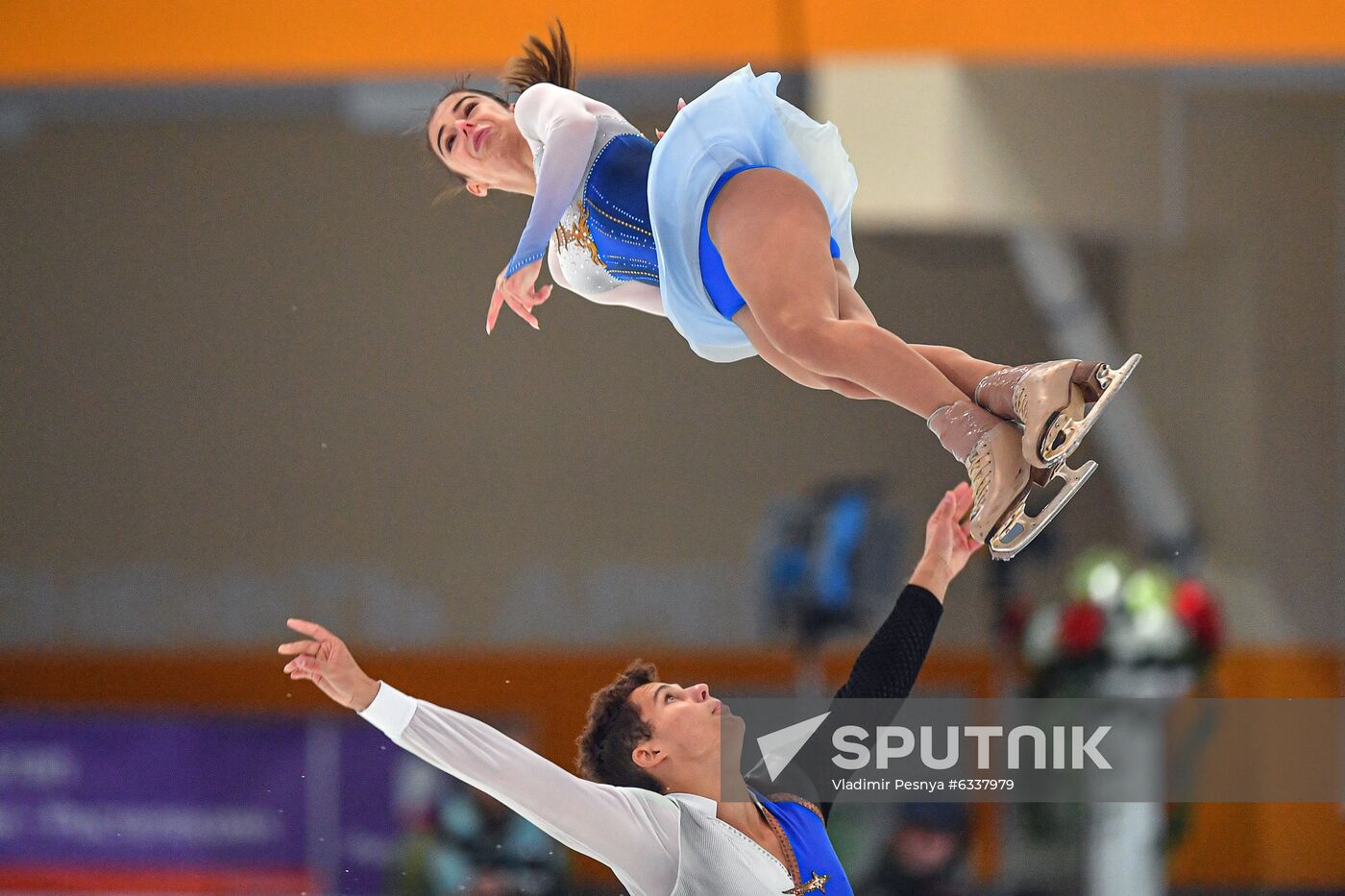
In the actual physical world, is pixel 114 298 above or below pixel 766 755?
above

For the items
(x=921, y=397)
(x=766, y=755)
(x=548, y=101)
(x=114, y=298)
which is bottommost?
(x=766, y=755)

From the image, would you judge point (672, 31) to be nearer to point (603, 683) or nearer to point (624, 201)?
point (624, 201)

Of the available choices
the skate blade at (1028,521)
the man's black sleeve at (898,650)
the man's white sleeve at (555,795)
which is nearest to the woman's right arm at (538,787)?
the man's white sleeve at (555,795)

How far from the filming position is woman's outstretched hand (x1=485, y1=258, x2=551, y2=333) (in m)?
2.31

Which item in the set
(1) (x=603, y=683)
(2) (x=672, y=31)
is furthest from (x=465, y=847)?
(2) (x=672, y=31)

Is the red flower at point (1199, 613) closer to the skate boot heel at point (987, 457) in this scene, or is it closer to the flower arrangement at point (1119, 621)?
the flower arrangement at point (1119, 621)

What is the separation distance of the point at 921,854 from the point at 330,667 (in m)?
1.34

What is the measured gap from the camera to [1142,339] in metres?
3.22

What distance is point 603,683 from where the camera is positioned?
8.99 ft

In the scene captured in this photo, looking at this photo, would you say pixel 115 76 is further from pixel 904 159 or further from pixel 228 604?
pixel 904 159

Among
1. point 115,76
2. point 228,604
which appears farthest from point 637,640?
point 115,76

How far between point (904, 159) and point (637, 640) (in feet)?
3.54

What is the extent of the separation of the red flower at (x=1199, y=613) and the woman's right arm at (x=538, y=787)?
142cm

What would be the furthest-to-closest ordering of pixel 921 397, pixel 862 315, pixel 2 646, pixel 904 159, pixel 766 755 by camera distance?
pixel 2 646 → pixel 904 159 → pixel 766 755 → pixel 862 315 → pixel 921 397
